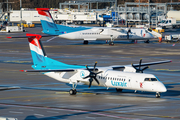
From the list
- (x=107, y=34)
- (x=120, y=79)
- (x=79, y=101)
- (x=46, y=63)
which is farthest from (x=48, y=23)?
(x=79, y=101)

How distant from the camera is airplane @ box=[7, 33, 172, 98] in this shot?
31264mm

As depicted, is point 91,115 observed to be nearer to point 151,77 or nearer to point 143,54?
point 151,77

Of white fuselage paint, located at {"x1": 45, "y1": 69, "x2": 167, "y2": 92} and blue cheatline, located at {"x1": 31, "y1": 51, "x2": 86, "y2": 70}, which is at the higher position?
blue cheatline, located at {"x1": 31, "y1": 51, "x2": 86, "y2": 70}

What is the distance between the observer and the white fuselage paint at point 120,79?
3098cm

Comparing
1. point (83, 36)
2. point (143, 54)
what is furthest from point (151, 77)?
point (83, 36)

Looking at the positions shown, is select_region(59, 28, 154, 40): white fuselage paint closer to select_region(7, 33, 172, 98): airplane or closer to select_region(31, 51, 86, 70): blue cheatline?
select_region(31, 51, 86, 70): blue cheatline

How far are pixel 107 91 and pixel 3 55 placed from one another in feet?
125

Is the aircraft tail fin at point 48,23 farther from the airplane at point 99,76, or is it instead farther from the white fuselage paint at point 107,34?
the airplane at point 99,76

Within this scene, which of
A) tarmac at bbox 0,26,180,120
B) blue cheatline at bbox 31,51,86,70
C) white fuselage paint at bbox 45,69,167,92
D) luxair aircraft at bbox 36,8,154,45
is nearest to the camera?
tarmac at bbox 0,26,180,120

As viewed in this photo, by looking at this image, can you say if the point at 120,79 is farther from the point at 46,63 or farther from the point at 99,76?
the point at 46,63

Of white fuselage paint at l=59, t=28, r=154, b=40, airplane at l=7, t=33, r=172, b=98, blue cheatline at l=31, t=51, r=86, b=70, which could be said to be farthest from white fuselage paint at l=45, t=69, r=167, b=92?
white fuselage paint at l=59, t=28, r=154, b=40

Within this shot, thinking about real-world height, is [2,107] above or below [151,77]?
below

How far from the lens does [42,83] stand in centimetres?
4041

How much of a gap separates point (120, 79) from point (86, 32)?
177 ft
